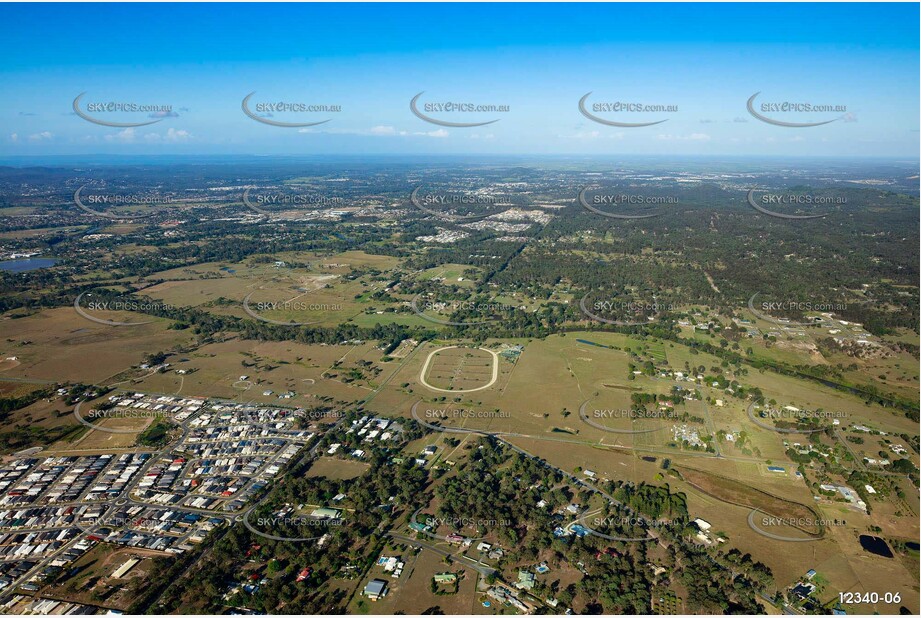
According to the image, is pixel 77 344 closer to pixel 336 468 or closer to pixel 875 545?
pixel 336 468

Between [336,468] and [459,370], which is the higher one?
[459,370]

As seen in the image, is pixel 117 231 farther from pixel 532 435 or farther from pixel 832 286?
pixel 832 286

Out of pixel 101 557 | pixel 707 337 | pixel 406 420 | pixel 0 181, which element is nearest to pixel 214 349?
pixel 406 420

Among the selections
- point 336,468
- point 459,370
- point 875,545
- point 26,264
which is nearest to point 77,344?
point 336,468

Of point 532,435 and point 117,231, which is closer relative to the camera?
point 532,435

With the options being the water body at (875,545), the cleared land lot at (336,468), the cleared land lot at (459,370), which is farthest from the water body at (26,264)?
the water body at (875,545)

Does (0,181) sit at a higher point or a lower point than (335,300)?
higher
